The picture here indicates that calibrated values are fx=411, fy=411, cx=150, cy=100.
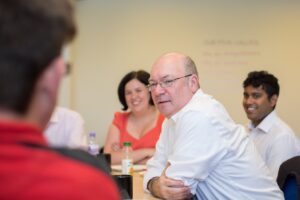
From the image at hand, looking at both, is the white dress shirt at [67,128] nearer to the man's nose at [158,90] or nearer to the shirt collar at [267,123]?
the man's nose at [158,90]

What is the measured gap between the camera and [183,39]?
4.24m

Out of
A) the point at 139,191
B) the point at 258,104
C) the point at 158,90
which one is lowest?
the point at 139,191

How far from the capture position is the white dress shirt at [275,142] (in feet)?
8.93

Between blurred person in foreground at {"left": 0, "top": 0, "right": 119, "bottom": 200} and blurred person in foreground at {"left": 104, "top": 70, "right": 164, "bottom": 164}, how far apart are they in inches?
102

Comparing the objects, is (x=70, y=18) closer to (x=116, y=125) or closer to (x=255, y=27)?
(x=116, y=125)

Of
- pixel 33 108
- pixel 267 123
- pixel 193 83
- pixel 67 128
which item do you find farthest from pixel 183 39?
pixel 33 108

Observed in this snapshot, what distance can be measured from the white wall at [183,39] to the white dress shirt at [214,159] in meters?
2.31

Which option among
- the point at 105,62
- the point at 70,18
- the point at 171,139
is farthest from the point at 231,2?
the point at 70,18

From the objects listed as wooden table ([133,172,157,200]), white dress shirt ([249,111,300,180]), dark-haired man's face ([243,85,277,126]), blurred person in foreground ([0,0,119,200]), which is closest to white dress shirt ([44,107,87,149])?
wooden table ([133,172,157,200])

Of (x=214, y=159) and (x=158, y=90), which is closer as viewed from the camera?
(x=214, y=159)

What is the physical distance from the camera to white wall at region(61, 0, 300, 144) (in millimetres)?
4223

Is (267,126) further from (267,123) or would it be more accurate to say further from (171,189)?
(171,189)

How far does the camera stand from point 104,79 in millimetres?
4242

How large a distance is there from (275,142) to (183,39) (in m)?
1.80
